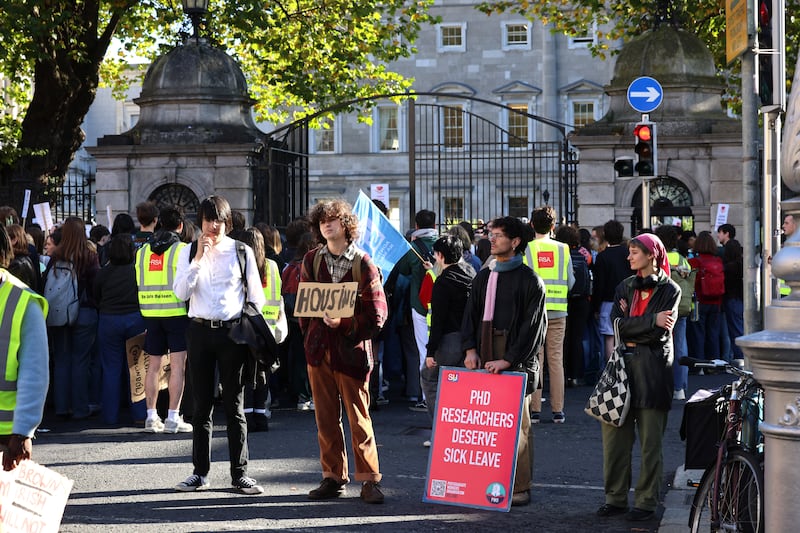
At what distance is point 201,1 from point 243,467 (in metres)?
11.3

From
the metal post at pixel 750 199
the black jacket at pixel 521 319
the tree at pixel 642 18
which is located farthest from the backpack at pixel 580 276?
the tree at pixel 642 18

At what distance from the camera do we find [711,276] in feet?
52.6

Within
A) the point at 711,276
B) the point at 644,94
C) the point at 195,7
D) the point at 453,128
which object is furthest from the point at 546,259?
the point at 453,128

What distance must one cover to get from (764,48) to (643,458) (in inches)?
117

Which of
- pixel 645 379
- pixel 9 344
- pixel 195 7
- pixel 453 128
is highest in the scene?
pixel 453 128

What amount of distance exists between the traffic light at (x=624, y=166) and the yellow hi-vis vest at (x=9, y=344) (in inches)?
383

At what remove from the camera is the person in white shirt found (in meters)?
8.34

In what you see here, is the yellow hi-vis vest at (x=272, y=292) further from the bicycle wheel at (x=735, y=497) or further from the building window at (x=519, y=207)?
the building window at (x=519, y=207)

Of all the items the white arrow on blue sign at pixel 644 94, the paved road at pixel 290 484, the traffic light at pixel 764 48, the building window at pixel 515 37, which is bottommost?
the paved road at pixel 290 484

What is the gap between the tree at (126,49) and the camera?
22219 millimetres

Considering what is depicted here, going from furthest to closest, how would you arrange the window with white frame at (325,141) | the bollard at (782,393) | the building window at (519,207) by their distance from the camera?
the window with white frame at (325,141) → the building window at (519,207) → the bollard at (782,393)

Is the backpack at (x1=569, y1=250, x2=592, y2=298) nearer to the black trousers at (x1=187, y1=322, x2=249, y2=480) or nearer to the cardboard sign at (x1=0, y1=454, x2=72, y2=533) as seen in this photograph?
the black trousers at (x1=187, y1=322, x2=249, y2=480)

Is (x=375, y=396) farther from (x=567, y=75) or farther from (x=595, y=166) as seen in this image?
(x=567, y=75)

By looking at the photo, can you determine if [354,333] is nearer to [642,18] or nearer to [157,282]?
[157,282]
